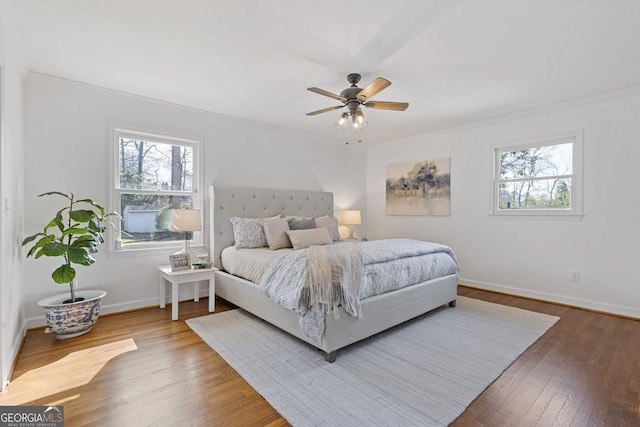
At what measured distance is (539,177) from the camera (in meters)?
4.02

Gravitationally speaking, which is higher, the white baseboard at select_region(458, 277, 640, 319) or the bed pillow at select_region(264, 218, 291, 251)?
the bed pillow at select_region(264, 218, 291, 251)

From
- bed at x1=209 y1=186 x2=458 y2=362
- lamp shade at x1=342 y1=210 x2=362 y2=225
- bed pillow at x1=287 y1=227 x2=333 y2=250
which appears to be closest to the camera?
bed at x1=209 y1=186 x2=458 y2=362

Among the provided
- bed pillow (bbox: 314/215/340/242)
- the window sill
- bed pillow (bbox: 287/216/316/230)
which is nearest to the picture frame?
bed pillow (bbox: 287/216/316/230)

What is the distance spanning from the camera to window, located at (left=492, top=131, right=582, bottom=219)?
3723 mm

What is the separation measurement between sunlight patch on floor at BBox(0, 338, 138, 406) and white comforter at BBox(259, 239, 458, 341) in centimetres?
132

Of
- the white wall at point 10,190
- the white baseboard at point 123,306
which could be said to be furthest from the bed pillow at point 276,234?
the white wall at point 10,190

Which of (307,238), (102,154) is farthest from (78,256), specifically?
(307,238)

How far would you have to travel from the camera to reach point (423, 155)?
525 centimetres

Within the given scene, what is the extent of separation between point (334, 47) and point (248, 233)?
→ 237 cm

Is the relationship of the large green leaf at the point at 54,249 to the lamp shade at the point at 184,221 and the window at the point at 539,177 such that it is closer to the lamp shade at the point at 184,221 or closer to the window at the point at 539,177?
the lamp shade at the point at 184,221

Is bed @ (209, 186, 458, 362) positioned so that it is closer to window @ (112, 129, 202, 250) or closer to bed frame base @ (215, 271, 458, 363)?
bed frame base @ (215, 271, 458, 363)

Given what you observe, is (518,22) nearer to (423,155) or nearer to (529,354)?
(529,354)

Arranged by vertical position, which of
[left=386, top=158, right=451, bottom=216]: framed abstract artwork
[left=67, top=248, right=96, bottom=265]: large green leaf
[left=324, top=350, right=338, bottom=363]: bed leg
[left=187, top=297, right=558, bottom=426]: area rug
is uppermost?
[left=386, top=158, right=451, bottom=216]: framed abstract artwork

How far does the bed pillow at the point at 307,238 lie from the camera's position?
3.68 metres
